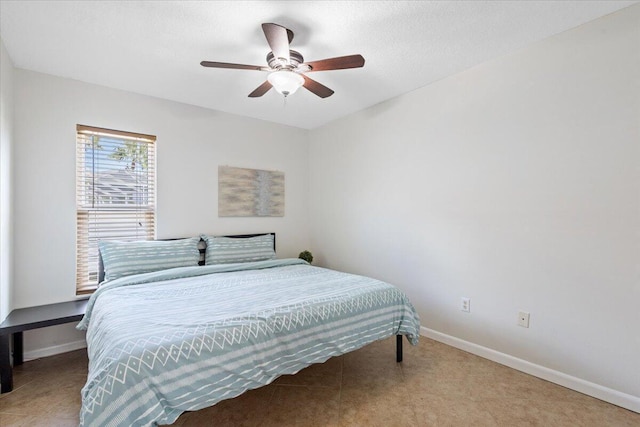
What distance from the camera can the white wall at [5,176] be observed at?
2.21 m

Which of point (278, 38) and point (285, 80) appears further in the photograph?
point (285, 80)

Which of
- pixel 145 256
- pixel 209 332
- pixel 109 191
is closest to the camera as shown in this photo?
pixel 209 332

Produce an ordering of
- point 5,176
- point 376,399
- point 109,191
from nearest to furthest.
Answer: point 376,399, point 5,176, point 109,191

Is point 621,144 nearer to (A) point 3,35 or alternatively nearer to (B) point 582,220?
(B) point 582,220

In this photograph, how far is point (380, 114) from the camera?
347 centimetres

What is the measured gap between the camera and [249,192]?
12.9 ft

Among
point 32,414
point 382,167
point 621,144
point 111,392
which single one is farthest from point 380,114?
point 32,414

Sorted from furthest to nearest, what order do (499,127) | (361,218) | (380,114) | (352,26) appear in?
(361,218) → (380,114) → (499,127) → (352,26)

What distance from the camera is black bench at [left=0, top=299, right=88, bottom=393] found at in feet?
6.90

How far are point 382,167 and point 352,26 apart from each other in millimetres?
1675

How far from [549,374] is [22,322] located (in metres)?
3.80

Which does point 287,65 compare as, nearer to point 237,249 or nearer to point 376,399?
point 237,249

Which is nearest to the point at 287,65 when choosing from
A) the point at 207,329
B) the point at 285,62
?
the point at 285,62

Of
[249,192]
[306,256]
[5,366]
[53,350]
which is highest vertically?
[249,192]
